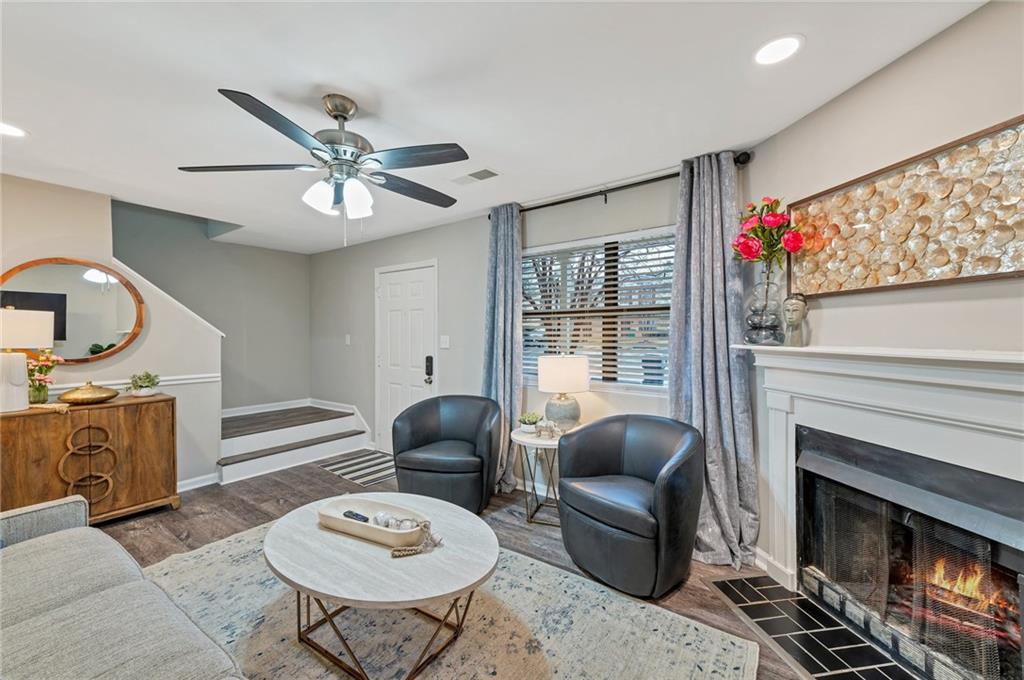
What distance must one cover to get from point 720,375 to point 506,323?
1734 millimetres

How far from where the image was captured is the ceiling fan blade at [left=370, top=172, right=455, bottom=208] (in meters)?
2.15

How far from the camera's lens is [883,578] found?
73.3 inches

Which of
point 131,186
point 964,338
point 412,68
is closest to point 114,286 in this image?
point 131,186

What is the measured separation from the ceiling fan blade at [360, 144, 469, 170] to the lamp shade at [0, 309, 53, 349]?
2.58 metres

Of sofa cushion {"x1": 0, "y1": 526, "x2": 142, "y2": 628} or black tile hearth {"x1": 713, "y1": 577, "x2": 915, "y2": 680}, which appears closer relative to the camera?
sofa cushion {"x1": 0, "y1": 526, "x2": 142, "y2": 628}

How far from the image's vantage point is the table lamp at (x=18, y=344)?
258 centimetres

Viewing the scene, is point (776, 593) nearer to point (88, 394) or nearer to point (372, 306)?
point (372, 306)

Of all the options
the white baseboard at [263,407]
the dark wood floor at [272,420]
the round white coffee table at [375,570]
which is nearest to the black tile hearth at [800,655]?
the round white coffee table at [375,570]

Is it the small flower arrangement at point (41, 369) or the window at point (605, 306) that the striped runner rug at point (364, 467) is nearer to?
the window at point (605, 306)

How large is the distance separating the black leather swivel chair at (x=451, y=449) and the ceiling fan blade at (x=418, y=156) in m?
2.00

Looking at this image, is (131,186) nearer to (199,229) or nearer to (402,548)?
(199,229)

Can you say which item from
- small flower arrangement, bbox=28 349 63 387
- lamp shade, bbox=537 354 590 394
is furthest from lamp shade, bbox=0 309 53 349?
lamp shade, bbox=537 354 590 394

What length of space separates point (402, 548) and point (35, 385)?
3184mm

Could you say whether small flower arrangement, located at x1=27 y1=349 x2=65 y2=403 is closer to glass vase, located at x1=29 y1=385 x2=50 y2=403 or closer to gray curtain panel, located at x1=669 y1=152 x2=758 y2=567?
glass vase, located at x1=29 y1=385 x2=50 y2=403
